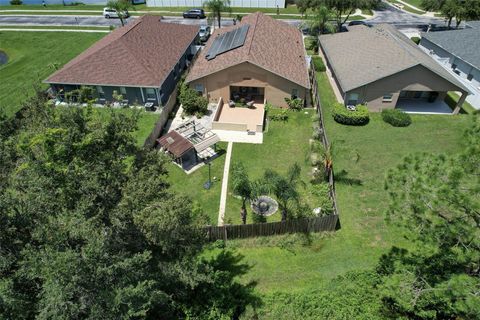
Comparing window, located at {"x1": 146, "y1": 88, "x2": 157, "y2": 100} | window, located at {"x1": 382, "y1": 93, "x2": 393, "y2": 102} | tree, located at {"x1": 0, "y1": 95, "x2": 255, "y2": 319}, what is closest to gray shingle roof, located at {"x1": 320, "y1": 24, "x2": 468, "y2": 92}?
window, located at {"x1": 382, "y1": 93, "x2": 393, "y2": 102}

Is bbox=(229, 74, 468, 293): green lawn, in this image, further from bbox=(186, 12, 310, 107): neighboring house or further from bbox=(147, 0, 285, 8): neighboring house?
bbox=(147, 0, 285, 8): neighboring house

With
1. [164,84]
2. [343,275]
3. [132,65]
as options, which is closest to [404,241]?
[343,275]

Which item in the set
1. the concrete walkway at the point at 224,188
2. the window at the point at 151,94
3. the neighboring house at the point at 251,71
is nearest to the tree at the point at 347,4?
the neighboring house at the point at 251,71

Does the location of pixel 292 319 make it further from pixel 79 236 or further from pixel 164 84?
pixel 164 84

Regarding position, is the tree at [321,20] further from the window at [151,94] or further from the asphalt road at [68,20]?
the window at [151,94]

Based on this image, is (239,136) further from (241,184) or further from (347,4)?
(347,4)

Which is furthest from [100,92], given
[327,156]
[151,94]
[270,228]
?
[270,228]
